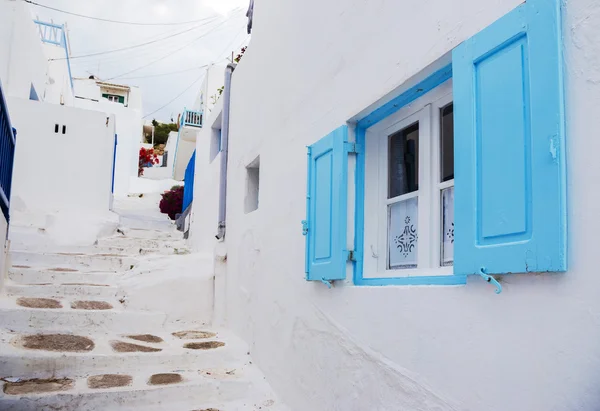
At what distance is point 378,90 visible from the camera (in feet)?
9.52

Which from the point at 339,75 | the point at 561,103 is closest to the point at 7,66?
the point at 339,75

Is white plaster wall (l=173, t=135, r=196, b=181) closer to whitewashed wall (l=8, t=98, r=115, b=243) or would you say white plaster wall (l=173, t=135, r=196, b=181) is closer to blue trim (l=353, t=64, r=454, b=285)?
whitewashed wall (l=8, t=98, r=115, b=243)

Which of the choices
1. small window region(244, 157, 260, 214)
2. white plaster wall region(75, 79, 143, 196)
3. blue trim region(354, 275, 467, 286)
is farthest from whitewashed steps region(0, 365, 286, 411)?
white plaster wall region(75, 79, 143, 196)

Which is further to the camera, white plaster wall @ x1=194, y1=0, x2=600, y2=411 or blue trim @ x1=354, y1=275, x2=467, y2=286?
blue trim @ x1=354, y1=275, x2=467, y2=286

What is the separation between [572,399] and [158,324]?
481 centimetres

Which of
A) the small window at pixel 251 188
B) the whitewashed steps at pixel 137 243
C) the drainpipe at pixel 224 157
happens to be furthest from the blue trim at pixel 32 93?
the small window at pixel 251 188

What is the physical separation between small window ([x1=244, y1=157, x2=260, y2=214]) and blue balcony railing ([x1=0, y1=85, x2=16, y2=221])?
235cm

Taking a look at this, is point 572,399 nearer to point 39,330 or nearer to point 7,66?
point 39,330

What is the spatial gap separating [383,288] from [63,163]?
8096 mm

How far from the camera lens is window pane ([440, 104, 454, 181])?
265 cm

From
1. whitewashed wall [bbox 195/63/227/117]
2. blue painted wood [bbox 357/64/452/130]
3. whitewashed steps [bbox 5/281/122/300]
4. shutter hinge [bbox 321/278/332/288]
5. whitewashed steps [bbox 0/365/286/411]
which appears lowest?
whitewashed steps [bbox 0/365/286/411]

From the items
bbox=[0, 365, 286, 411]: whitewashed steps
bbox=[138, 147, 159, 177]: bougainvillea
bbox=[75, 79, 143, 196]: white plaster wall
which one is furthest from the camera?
bbox=[138, 147, 159, 177]: bougainvillea

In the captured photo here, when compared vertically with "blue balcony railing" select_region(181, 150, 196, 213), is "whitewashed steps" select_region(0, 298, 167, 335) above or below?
below

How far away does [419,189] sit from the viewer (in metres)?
2.78
